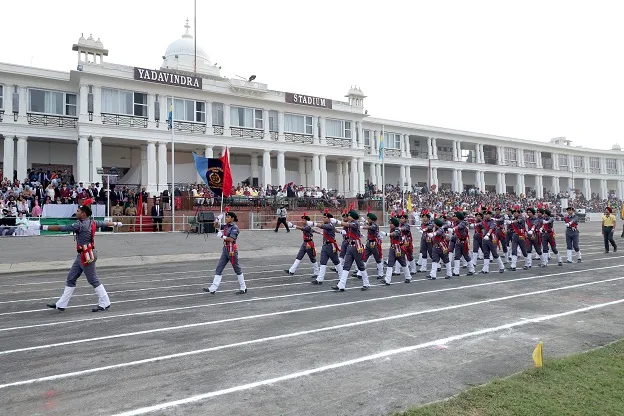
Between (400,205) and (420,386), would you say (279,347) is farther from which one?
(400,205)

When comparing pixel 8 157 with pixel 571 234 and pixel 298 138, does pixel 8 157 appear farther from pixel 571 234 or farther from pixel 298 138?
pixel 571 234

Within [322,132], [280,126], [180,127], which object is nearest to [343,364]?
[180,127]

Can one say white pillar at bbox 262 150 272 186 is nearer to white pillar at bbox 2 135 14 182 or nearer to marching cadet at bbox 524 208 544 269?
white pillar at bbox 2 135 14 182

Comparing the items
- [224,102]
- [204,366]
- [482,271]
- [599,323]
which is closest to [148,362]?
[204,366]

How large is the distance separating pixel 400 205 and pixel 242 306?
29356mm

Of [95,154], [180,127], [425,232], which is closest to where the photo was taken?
[425,232]

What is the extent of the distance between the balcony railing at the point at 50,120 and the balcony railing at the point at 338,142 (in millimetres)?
20116

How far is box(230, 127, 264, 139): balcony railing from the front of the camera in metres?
36.5

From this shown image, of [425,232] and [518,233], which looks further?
[518,233]

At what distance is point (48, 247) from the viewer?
19109 millimetres

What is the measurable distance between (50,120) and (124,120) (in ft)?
16.3

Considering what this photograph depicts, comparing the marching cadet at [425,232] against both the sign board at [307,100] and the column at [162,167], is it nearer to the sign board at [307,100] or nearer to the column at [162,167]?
the column at [162,167]

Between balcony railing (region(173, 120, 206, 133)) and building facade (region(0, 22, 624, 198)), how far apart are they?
73mm

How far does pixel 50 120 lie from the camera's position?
3173 centimetres
